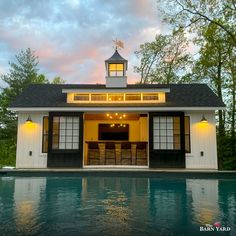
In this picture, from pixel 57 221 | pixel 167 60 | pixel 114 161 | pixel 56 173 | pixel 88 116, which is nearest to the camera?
pixel 57 221

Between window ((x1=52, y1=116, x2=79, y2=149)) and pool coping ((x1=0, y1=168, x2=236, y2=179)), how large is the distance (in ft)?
5.10

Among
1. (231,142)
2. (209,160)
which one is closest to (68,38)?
(209,160)

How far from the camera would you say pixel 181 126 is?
12.2 meters

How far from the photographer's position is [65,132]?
40.5ft

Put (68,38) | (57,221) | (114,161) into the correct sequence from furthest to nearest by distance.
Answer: (68,38), (114,161), (57,221)

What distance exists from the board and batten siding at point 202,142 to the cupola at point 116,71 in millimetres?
3643

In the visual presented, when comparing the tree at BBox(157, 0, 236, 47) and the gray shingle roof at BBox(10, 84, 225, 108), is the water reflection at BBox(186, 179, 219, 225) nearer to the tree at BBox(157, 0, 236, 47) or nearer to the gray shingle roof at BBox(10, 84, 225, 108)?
the gray shingle roof at BBox(10, 84, 225, 108)

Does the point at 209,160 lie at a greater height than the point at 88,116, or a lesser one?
lesser

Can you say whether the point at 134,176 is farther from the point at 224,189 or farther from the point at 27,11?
the point at 27,11

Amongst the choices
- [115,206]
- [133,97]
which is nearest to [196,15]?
[133,97]

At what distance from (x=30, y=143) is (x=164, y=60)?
51.4ft

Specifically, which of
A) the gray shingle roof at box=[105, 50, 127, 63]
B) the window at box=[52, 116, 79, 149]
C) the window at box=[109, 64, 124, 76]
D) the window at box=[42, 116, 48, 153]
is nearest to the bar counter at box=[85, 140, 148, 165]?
the window at box=[52, 116, 79, 149]

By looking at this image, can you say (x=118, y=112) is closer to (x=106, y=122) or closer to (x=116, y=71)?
(x=116, y=71)

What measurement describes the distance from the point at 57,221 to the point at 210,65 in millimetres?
17528
